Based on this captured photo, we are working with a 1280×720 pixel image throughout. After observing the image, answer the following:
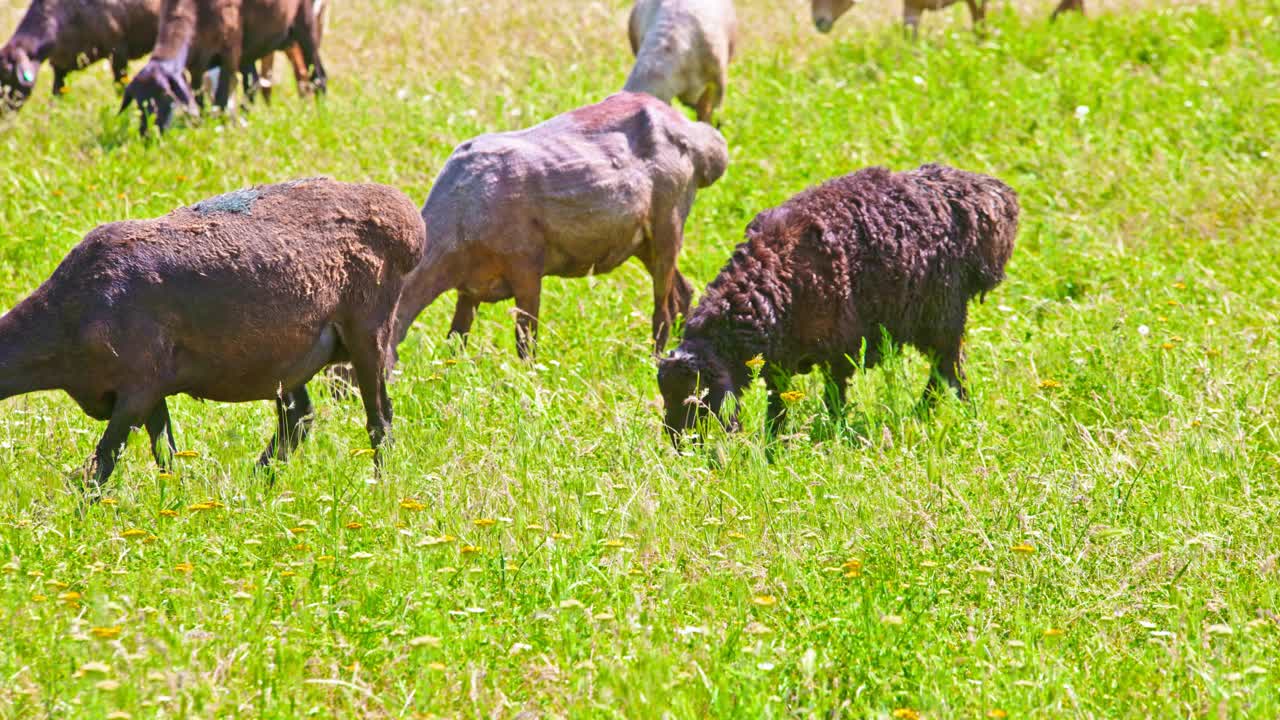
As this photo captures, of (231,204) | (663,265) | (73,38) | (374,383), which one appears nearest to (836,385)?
(663,265)

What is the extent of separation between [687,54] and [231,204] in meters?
7.17

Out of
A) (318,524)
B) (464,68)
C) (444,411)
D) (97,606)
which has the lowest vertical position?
(464,68)

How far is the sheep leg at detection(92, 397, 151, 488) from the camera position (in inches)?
233

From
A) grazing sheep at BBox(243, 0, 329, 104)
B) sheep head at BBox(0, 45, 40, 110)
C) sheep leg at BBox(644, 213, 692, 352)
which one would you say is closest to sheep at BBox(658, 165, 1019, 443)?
sheep leg at BBox(644, 213, 692, 352)

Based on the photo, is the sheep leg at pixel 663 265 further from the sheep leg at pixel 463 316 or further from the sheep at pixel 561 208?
the sheep leg at pixel 463 316

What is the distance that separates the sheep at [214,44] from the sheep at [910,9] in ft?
17.9

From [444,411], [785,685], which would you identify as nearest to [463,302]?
[444,411]

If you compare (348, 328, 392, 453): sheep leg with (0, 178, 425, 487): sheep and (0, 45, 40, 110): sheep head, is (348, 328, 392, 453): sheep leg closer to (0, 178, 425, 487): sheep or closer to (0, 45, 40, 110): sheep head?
(0, 178, 425, 487): sheep

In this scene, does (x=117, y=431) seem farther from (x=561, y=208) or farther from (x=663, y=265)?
(x=663, y=265)

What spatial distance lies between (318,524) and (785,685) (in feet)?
6.55

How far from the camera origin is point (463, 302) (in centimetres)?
944

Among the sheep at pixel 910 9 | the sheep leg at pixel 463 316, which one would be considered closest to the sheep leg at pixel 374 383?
the sheep leg at pixel 463 316

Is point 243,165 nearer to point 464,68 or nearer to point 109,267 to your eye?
point 464,68

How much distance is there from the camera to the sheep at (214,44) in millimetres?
13125
